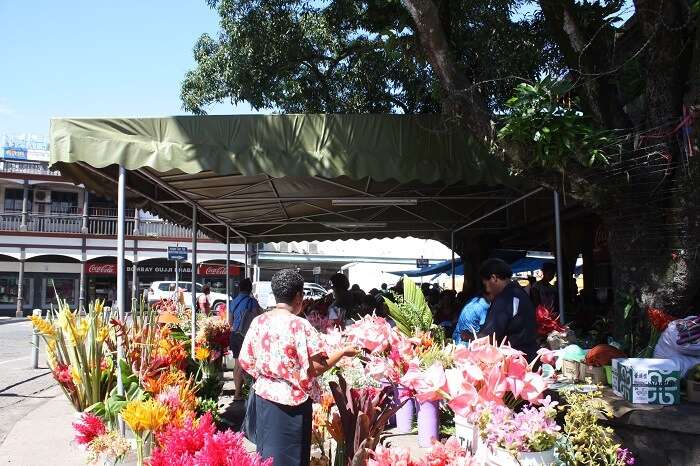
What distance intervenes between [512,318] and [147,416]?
236 centimetres

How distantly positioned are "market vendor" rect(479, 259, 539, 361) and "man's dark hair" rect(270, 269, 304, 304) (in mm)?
1432

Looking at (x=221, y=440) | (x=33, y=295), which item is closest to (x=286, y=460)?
(x=221, y=440)

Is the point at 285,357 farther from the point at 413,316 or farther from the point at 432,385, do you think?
the point at 413,316

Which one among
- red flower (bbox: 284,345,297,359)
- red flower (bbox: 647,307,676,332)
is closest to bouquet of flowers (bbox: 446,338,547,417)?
red flower (bbox: 284,345,297,359)

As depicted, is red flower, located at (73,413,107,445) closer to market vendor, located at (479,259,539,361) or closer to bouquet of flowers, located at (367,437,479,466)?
bouquet of flowers, located at (367,437,479,466)

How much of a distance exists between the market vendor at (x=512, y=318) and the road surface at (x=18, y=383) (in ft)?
16.8

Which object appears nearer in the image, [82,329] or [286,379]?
[286,379]

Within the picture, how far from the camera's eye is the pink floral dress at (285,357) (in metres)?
2.93

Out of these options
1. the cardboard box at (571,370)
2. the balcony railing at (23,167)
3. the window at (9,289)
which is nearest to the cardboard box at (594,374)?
the cardboard box at (571,370)

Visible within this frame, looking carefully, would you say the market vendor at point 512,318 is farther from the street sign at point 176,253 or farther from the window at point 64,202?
the window at point 64,202

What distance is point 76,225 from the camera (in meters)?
28.5

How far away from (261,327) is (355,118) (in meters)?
2.74

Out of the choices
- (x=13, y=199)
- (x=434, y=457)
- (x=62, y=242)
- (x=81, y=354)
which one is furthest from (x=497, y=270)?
(x=13, y=199)

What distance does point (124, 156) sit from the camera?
4.77 m
